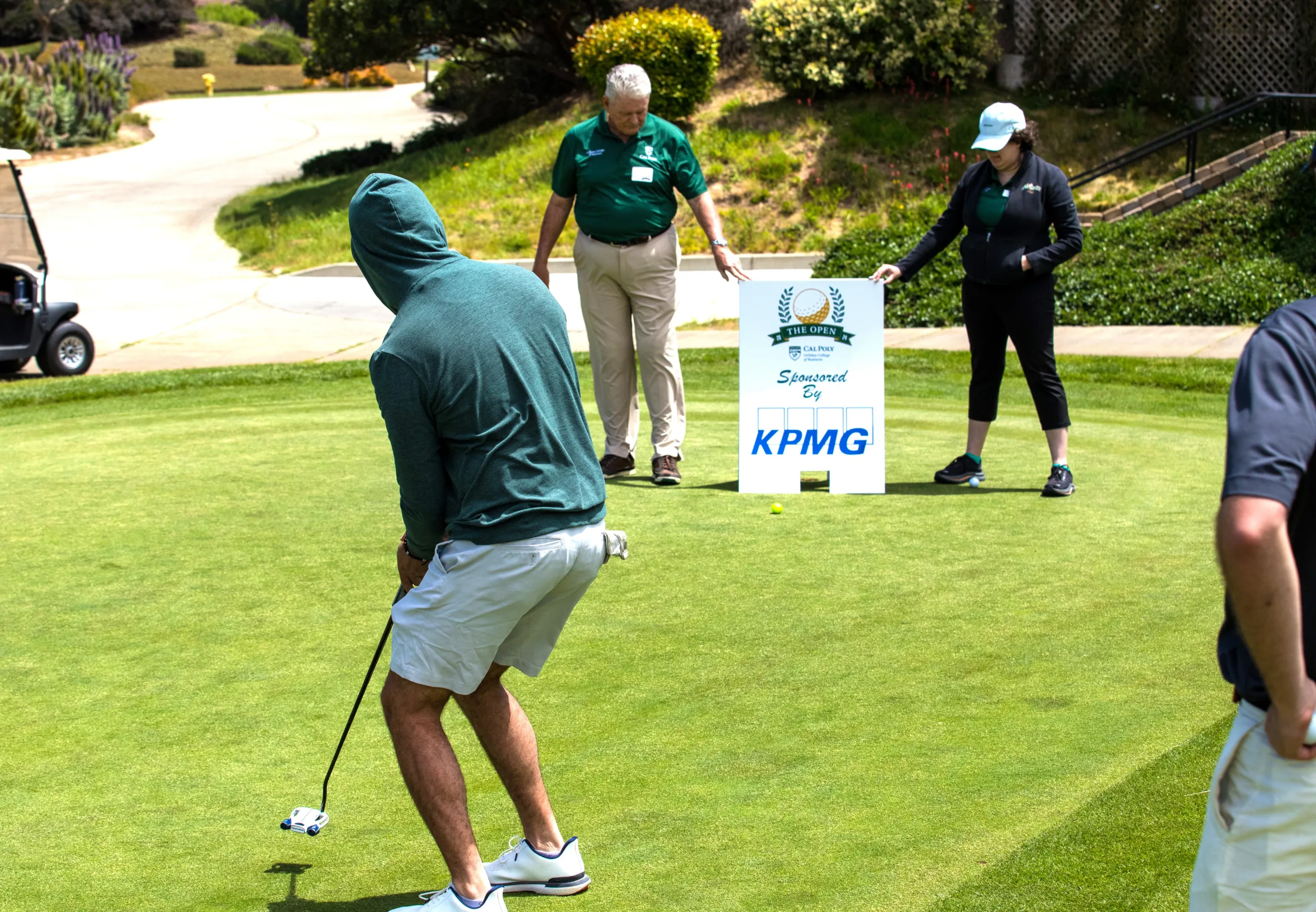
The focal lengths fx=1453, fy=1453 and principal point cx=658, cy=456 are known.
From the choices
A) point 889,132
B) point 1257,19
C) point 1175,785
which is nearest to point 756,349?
point 1175,785

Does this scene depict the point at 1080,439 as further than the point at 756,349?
Yes

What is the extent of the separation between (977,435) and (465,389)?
4.95 m

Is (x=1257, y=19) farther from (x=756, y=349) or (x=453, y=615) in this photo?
(x=453, y=615)

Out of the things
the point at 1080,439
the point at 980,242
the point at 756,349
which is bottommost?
the point at 1080,439

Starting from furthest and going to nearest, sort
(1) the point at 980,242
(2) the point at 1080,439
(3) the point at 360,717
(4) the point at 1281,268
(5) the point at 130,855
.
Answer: (4) the point at 1281,268 < (2) the point at 1080,439 < (1) the point at 980,242 < (3) the point at 360,717 < (5) the point at 130,855

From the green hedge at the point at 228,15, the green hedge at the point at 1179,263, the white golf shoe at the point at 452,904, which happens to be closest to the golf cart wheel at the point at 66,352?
the green hedge at the point at 1179,263

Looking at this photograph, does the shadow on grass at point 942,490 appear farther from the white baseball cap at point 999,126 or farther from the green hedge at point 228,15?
the green hedge at point 228,15

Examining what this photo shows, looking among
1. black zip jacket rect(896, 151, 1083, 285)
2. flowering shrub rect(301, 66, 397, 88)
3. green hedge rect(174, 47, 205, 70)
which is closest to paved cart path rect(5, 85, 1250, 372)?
black zip jacket rect(896, 151, 1083, 285)

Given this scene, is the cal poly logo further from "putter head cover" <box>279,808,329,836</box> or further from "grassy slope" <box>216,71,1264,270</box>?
"grassy slope" <box>216,71,1264,270</box>

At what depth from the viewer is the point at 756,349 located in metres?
7.68

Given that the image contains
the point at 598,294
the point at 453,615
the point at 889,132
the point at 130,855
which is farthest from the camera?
the point at 889,132

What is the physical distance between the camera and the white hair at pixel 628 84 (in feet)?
24.2

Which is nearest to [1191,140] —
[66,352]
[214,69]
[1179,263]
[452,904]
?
[1179,263]

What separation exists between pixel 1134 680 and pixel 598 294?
409 centimetres
